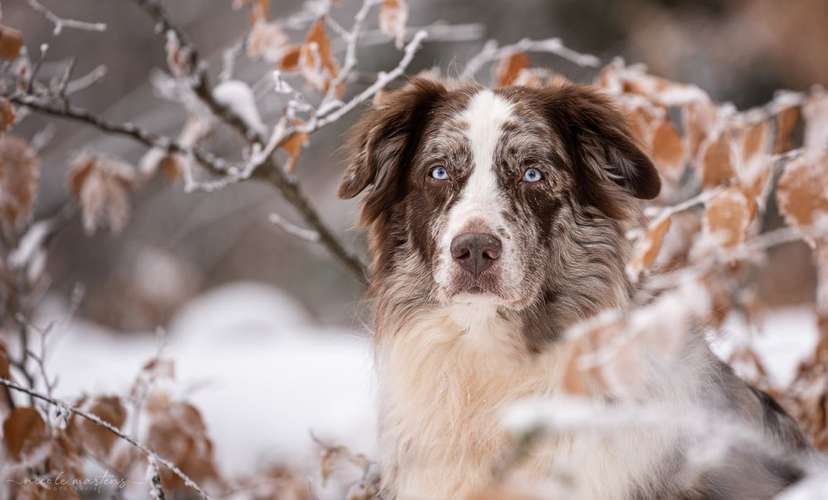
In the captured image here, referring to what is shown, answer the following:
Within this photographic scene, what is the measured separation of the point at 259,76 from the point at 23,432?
10520 millimetres

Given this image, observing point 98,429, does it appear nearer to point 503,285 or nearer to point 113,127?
point 113,127

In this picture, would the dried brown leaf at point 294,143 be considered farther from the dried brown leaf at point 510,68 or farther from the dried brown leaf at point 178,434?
the dried brown leaf at point 178,434

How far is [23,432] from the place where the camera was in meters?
2.91

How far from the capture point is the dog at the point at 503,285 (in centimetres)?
268

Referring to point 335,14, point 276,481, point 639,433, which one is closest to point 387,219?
point 639,433

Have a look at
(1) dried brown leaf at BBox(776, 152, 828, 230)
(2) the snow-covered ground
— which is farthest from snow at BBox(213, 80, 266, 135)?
(1) dried brown leaf at BBox(776, 152, 828, 230)

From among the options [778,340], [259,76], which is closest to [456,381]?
[778,340]

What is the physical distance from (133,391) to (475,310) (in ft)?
5.17

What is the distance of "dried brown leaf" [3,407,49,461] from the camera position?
2.89 meters

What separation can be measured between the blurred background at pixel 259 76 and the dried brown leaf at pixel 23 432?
208 inches

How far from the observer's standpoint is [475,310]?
9.47 ft

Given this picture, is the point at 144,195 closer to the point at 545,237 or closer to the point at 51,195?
the point at 51,195

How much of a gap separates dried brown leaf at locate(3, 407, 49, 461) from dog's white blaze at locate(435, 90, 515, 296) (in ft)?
4.93

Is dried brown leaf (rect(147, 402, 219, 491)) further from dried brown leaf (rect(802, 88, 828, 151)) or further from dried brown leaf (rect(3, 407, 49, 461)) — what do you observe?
dried brown leaf (rect(802, 88, 828, 151))
